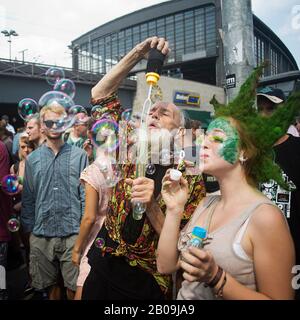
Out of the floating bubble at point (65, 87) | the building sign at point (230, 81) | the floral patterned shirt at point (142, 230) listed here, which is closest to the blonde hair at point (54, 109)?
the floating bubble at point (65, 87)

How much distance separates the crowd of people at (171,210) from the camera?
1.23 m

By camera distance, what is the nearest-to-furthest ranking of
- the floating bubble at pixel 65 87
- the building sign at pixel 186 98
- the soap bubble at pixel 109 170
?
the soap bubble at pixel 109 170 < the floating bubble at pixel 65 87 < the building sign at pixel 186 98

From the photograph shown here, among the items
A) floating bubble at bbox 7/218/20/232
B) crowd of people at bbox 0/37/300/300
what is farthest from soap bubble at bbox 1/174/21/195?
floating bubble at bbox 7/218/20/232

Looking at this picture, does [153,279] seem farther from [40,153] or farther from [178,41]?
[178,41]

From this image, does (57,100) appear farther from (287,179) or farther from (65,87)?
(287,179)

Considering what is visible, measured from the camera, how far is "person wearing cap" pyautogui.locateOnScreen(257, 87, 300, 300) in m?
2.05

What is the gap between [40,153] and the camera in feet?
9.16

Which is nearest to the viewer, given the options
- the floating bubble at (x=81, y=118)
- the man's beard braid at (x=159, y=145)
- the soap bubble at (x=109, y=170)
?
the man's beard braid at (x=159, y=145)

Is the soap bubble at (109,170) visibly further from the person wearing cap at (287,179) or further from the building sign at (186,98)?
the building sign at (186,98)

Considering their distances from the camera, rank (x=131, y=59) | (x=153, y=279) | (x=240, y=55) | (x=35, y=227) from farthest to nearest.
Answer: (x=35, y=227) → (x=240, y=55) → (x=131, y=59) → (x=153, y=279)

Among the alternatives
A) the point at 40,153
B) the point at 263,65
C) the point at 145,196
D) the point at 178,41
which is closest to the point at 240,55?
the point at 263,65

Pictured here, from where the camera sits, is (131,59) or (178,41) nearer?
(131,59)
